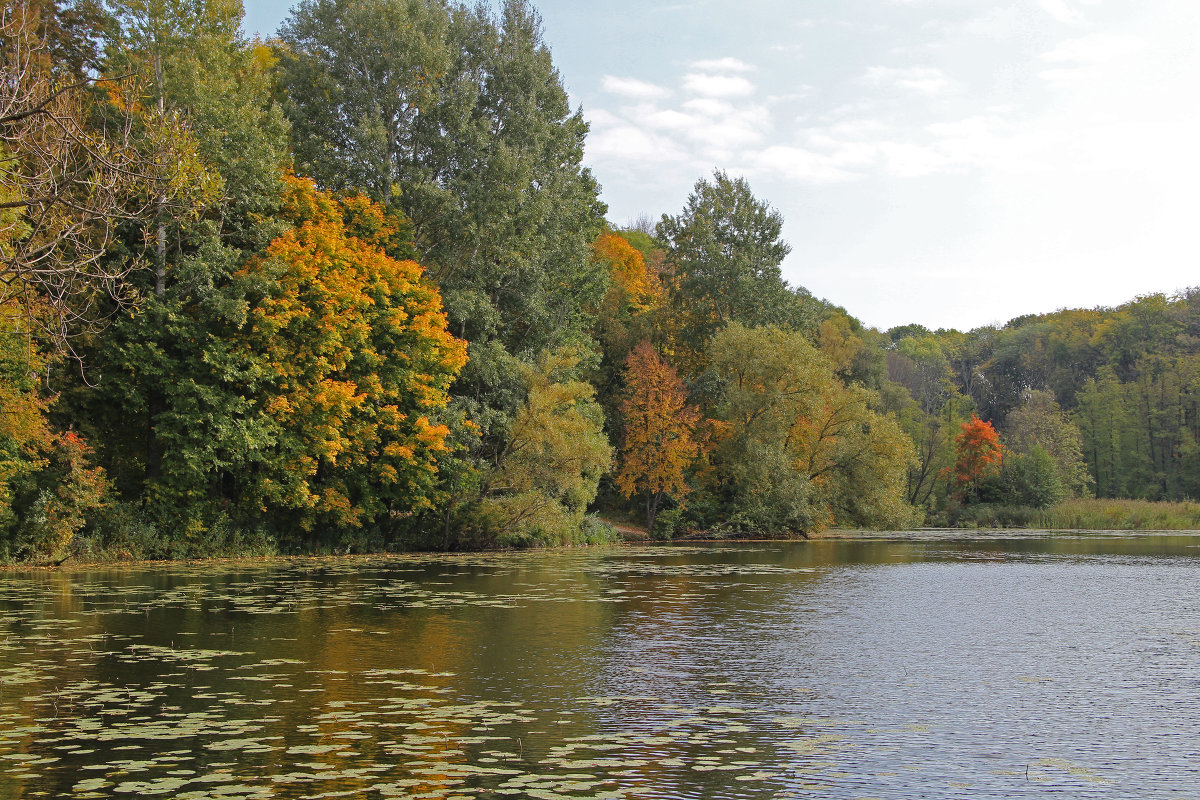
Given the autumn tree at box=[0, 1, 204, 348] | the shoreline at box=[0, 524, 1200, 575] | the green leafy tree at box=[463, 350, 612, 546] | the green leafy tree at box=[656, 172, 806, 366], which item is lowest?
the shoreline at box=[0, 524, 1200, 575]

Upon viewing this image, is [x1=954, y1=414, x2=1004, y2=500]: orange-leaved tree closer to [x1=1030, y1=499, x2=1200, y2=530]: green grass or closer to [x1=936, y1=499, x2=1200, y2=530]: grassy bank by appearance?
[x1=936, y1=499, x2=1200, y2=530]: grassy bank

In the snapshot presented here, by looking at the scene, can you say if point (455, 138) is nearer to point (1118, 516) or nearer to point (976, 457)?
point (1118, 516)

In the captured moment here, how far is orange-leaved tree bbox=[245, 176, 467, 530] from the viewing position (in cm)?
3111

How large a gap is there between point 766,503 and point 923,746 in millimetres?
42093

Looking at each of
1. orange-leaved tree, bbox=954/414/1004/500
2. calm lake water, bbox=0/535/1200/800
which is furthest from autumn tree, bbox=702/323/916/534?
calm lake water, bbox=0/535/1200/800

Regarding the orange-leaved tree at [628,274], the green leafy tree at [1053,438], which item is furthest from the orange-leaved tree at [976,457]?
the orange-leaved tree at [628,274]

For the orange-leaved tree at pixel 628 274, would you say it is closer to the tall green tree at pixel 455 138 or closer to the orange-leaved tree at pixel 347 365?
the tall green tree at pixel 455 138

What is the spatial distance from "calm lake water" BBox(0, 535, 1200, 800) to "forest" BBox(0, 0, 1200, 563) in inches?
190

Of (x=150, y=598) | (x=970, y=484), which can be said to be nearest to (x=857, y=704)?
(x=150, y=598)

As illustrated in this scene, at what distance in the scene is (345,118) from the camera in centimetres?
3959

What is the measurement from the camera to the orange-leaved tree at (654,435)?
5084 centimetres

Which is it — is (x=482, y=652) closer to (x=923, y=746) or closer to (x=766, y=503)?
(x=923, y=746)

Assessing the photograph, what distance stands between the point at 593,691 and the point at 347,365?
2506 cm

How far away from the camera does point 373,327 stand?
34.5m
